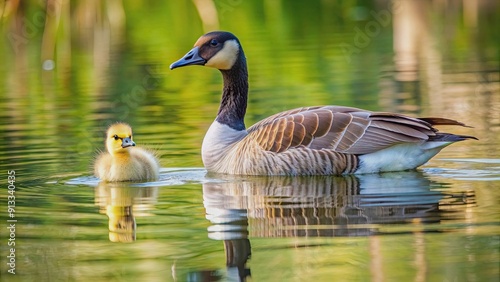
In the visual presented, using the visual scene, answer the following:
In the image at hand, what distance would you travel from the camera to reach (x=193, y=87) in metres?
20.4

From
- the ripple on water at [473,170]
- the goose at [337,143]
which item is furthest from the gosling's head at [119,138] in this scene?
the ripple on water at [473,170]

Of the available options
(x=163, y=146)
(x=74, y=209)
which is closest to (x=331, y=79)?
(x=163, y=146)

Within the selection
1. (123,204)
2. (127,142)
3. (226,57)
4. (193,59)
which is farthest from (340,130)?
(123,204)

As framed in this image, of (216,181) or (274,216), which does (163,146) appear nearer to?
(216,181)

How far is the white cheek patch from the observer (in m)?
12.7

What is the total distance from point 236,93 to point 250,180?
1794 millimetres

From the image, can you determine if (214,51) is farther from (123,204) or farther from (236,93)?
(123,204)

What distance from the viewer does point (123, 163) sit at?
11.4m

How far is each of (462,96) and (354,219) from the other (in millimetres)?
8615

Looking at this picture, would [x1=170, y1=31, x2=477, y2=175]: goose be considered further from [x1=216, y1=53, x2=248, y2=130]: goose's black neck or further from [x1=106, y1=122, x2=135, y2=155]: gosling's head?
[x1=106, y1=122, x2=135, y2=155]: gosling's head

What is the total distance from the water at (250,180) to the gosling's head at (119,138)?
0.46 meters

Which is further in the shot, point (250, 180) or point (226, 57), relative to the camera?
point (226, 57)

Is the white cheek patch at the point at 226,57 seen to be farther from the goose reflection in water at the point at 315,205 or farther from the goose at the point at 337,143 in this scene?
the goose reflection in water at the point at 315,205

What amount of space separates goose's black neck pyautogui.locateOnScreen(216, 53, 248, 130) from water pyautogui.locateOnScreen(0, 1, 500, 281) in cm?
82
